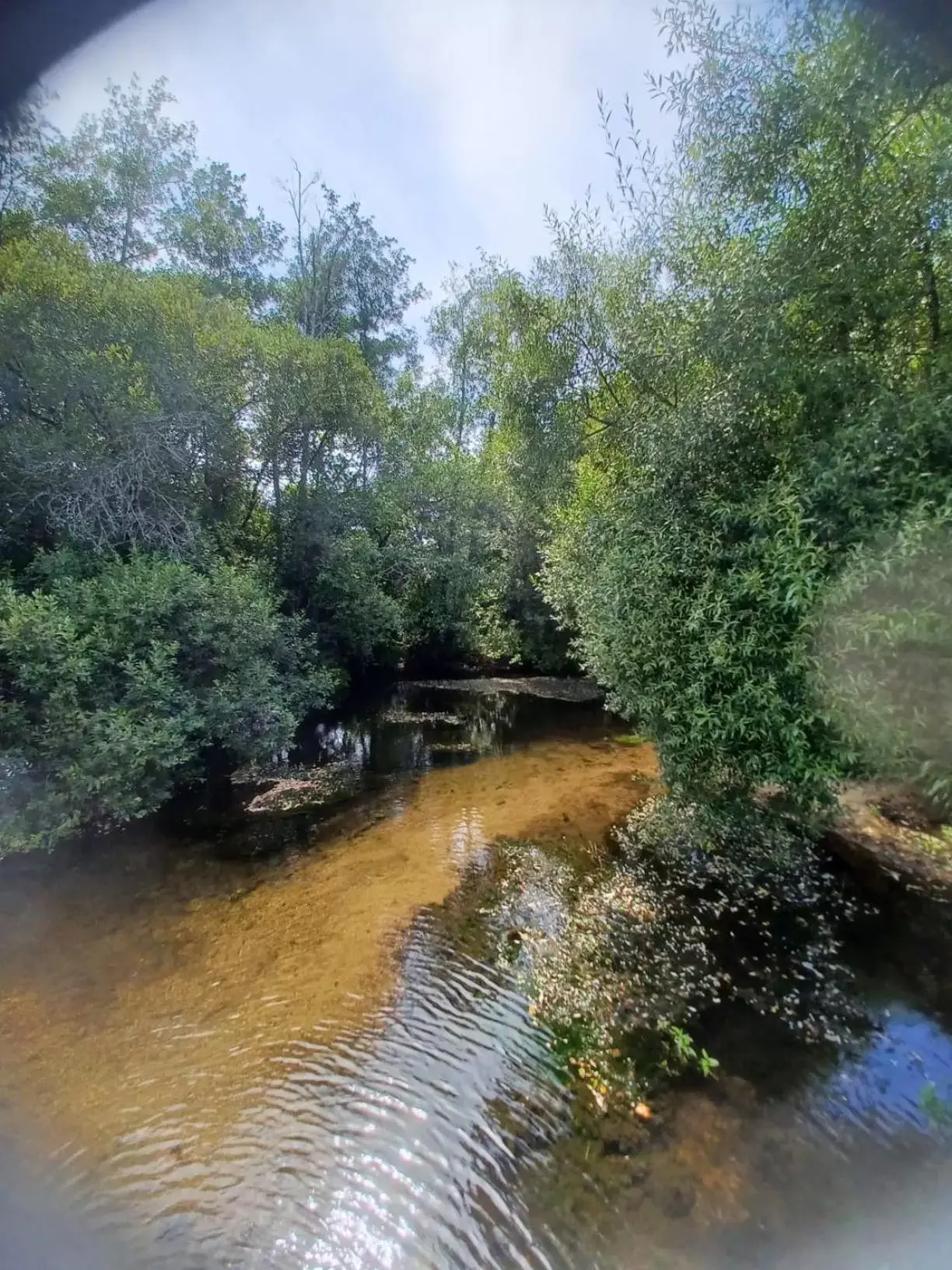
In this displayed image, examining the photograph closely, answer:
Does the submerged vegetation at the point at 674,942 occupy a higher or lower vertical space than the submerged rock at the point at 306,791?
lower

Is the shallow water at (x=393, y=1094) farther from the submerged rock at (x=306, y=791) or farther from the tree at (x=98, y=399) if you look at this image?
the tree at (x=98, y=399)

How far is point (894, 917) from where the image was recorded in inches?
247

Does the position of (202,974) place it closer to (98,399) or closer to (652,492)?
(652,492)

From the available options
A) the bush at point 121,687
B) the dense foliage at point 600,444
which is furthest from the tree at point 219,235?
the bush at point 121,687

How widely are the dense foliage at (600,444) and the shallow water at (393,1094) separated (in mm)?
2040

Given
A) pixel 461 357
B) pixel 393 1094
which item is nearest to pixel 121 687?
pixel 393 1094

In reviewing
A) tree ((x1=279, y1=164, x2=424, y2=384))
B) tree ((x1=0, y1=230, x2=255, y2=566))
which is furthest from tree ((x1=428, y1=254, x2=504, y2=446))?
tree ((x1=0, y1=230, x2=255, y2=566))

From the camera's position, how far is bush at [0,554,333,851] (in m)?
7.29

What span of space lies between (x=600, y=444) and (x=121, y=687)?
863 cm

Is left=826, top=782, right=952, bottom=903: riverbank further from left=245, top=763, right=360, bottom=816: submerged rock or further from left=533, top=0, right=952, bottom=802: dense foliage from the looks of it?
left=245, top=763, right=360, bottom=816: submerged rock

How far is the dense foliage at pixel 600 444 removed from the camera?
4.87m

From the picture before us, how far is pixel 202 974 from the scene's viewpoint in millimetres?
5543

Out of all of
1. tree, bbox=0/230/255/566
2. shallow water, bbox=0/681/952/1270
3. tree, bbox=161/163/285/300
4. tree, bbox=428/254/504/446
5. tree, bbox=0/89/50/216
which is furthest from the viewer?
tree, bbox=428/254/504/446

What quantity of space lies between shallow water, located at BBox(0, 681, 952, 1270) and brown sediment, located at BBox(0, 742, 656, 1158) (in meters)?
0.02
